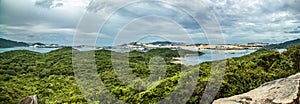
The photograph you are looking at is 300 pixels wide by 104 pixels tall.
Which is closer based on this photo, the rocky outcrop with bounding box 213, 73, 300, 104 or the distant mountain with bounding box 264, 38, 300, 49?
the rocky outcrop with bounding box 213, 73, 300, 104

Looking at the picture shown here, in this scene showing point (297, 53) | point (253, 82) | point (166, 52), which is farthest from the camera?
point (166, 52)

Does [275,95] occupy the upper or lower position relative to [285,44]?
lower

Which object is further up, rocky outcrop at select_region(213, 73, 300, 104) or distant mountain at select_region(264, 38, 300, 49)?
distant mountain at select_region(264, 38, 300, 49)

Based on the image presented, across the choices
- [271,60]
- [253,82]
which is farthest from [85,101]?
[271,60]

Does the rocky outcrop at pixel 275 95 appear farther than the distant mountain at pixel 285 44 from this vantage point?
No

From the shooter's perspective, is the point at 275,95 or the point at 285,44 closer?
the point at 275,95

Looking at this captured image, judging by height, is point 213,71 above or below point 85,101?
above

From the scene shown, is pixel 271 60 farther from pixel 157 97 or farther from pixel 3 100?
pixel 3 100

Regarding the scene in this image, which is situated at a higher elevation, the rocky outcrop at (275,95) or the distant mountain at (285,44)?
the distant mountain at (285,44)
